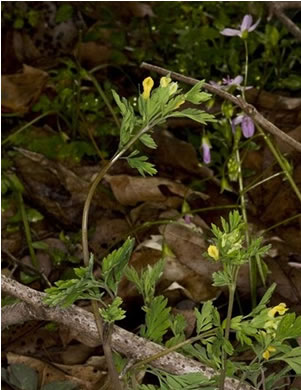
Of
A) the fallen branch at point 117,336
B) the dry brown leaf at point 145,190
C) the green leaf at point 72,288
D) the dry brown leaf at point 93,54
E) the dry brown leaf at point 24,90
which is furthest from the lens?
the dry brown leaf at point 93,54

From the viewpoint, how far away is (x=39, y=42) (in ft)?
9.83

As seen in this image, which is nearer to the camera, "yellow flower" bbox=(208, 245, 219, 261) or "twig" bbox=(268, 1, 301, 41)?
"yellow flower" bbox=(208, 245, 219, 261)

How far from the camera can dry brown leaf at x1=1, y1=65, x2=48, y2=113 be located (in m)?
2.66

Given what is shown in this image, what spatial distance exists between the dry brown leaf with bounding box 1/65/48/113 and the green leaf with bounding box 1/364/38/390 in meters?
1.03

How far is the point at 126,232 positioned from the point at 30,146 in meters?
0.50

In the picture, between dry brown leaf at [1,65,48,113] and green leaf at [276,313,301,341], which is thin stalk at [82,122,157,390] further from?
dry brown leaf at [1,65,48,113]

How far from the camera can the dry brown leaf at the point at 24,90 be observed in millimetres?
2662

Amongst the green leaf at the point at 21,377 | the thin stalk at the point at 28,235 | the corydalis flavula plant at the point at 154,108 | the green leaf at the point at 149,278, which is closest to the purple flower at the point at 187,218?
the thin stalk at the point at 28,235

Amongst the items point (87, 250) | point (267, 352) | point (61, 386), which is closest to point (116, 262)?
point (87, 250)

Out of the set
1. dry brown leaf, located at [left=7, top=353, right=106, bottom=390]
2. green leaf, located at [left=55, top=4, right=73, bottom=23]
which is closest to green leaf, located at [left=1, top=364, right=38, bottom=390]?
dry brown leaf, located at [left=7, top=353, right=106, bottom=390]

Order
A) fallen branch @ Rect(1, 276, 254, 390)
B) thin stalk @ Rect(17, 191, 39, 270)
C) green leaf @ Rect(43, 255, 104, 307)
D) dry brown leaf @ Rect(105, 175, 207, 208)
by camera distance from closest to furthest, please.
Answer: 1. green leaf @ Rect(43, 255, 104, 307)
2. fallen branch @ Rect(1, 276, 254, 390)
3. thin stalk @ Rect(17, 191, 39, 270)
4. dry brown leaf @ Rect(105, 175, 207, 208)

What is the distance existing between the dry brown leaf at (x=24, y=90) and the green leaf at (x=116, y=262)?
151 cm

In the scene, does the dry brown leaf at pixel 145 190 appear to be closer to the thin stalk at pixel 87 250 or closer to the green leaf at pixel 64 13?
the green leaf at pixel 64 13

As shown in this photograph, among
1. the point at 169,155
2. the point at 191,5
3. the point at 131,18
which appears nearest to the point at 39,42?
the point at 131,18
